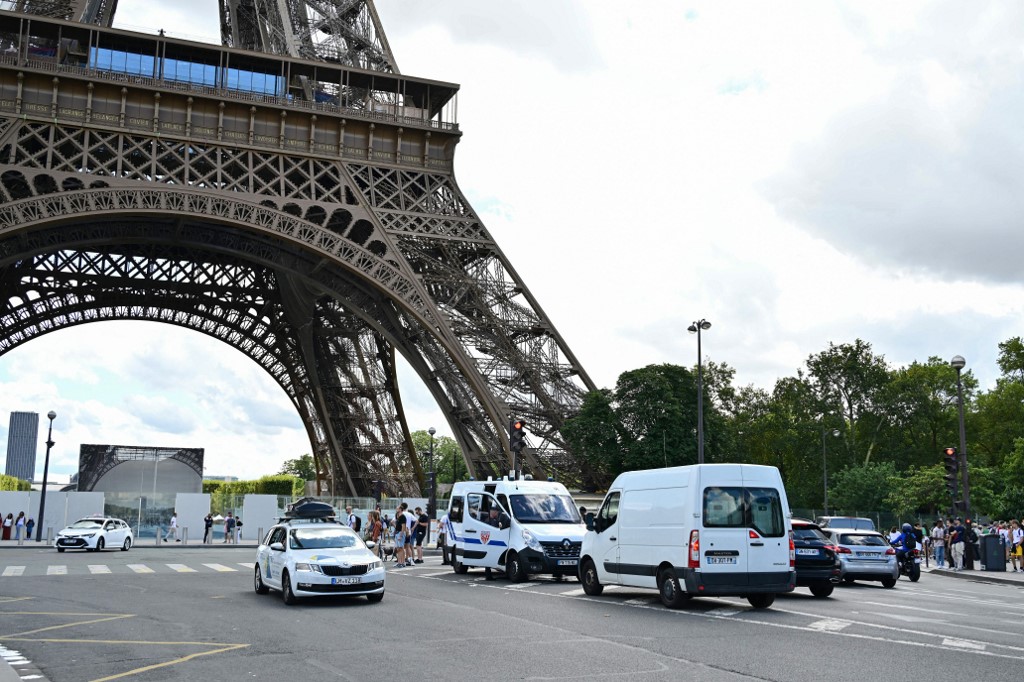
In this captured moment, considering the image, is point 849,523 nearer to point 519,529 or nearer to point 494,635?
point 519,529

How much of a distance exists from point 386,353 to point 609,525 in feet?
124

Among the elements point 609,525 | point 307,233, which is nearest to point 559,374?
point 307,233

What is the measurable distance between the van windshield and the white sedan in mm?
5243

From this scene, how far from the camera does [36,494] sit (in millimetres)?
45844

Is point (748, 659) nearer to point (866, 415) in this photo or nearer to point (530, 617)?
point (530, 617)

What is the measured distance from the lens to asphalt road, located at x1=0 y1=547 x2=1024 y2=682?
930 centimetres

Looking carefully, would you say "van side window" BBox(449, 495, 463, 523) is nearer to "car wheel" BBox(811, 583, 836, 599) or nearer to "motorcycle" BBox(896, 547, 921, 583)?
"car wheel" BBox(811, 583, 836, 599)

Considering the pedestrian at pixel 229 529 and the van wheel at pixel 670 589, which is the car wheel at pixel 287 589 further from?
the pedestrian at pixel 229 529

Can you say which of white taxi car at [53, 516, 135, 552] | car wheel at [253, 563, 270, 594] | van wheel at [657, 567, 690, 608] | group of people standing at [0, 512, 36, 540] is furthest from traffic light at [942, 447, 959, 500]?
group of people standing at [0, 512, 36, 540]

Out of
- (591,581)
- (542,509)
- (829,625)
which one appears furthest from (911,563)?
(829,625)

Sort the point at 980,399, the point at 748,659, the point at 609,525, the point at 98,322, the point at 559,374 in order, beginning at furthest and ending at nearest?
1. the point at 980,399
2. the point at 98,322
3. the point at 559,374
4. the point at 609,525
5. the point at 748,659

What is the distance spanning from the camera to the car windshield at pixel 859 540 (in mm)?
22250

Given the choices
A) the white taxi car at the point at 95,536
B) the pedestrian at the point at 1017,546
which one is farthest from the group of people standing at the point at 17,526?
the pedestrian at the point at 1017,546

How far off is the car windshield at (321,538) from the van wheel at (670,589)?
536 cm
